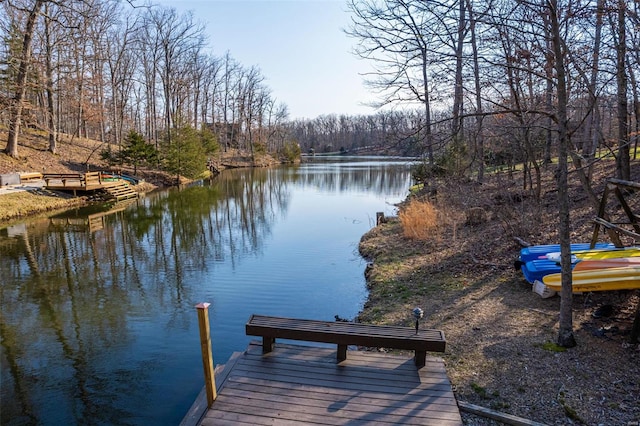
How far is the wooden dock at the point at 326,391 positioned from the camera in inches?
145

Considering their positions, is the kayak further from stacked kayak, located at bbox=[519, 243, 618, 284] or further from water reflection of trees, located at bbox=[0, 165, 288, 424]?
water reflection of trees, located at bbox=[0, 165, 288, 424]

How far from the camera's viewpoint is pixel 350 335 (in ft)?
14.8

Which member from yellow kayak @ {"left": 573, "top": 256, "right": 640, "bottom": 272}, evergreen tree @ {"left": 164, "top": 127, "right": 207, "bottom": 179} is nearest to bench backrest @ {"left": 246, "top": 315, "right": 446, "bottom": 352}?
yellow kayak @ {"left": 573, "top": 256, "right": 640, "bottom": 272}

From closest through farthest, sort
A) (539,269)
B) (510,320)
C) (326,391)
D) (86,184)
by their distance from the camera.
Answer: (326,391) < (510,320) < (539,269) < (86,184)

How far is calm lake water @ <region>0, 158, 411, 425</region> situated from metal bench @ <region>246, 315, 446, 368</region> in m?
1.57

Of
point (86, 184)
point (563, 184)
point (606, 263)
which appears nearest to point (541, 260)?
point (606, 263)

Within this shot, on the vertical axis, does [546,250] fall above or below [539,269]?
above

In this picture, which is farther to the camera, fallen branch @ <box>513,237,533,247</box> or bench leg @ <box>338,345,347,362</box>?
fallen branch @ <box>513,237,533,247</box>

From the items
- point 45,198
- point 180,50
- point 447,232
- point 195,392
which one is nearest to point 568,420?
point 195,392

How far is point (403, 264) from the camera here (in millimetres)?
9758

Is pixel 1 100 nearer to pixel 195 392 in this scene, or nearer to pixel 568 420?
pixel 195 392

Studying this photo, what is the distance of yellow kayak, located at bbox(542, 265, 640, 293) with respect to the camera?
17.4ft

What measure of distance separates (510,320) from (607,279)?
1345 millimetres

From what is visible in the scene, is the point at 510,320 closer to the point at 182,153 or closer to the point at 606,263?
the point at 606,263
